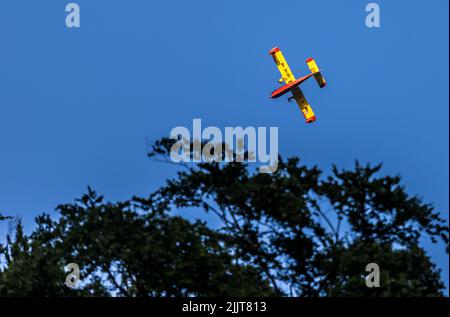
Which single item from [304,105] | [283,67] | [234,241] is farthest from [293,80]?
[234,241]

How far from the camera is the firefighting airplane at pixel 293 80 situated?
38.3 feet

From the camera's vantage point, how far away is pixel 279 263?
2444cm

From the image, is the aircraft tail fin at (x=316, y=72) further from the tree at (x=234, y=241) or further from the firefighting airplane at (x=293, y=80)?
the tree at (x=234, y=241)

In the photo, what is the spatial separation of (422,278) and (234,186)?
20.1 feet

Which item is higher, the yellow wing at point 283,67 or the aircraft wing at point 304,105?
the yellow wing at point 283,67

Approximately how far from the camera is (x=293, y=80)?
11922mm

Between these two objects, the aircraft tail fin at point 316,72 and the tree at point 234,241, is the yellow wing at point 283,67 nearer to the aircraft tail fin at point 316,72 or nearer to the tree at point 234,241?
the aircraft tail fin at point 316,72

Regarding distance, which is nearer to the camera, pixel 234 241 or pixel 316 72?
pixel 316 72

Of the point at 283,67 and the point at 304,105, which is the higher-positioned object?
the point at 283,67

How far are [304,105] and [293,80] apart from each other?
31.4 inches

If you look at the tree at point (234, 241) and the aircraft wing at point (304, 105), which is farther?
the tree at point (234, 241)

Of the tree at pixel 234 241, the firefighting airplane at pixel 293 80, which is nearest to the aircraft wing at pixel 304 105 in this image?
the firefighting airplane at pixel 293 80

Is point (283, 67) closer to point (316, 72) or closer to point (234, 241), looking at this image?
point (316, 72)

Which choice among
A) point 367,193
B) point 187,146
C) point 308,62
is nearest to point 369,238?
point 367,193
